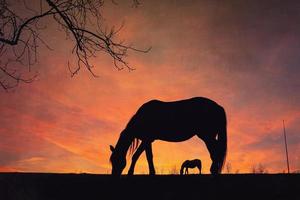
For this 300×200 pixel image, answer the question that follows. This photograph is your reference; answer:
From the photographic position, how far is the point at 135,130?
551 inches

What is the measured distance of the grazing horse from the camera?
43.8 feet

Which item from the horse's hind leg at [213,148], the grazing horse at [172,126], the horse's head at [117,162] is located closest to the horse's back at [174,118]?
the grazing horse at [172,126]

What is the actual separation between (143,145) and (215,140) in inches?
94.1

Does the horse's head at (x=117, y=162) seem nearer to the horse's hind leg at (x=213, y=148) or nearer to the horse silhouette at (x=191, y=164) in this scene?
the horse's hind leg at (x=213, y=148)

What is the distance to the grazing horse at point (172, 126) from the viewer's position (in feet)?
43.8

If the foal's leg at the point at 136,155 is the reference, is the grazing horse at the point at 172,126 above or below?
above
